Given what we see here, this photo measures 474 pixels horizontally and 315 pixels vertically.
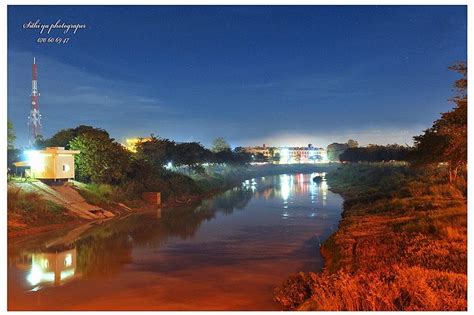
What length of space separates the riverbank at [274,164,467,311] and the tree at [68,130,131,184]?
1013 inches

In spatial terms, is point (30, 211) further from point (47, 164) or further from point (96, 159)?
point (96, 159)

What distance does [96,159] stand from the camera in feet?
148

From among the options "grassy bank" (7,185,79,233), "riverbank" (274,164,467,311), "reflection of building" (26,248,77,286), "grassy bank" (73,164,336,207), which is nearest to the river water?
"reflection of building" (26,248,77,286)

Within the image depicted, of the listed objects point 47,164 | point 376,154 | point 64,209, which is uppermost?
point 376,154

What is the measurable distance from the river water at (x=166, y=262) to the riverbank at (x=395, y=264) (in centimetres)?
158

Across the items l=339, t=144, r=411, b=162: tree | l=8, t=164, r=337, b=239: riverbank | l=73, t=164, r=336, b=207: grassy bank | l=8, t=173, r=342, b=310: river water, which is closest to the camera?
l=8, t=173, r=342, b=310: river water

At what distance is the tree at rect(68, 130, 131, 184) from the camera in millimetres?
44906

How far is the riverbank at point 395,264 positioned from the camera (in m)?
11.4

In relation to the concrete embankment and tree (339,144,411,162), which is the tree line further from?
tree (339,144,411,162)

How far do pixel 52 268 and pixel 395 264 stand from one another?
15514mm

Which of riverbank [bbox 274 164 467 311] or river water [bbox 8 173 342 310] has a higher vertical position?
riverbank [bbox 274 164 467 311]

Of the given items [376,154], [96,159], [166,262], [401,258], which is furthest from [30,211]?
[376,154]
